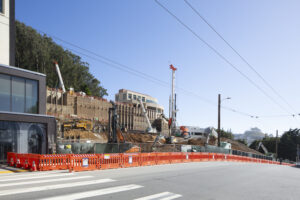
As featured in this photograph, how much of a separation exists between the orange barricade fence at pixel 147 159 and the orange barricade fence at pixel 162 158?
0.53 m

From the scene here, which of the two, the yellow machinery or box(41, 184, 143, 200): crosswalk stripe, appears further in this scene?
the yellow machinery

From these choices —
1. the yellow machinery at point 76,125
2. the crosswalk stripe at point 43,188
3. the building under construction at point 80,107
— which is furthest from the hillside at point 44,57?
the crosswalk stripe at point 43,188

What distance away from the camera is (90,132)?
158 ft

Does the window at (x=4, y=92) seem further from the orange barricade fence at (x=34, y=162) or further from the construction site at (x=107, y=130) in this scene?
the construction site at (x=107, y=130)

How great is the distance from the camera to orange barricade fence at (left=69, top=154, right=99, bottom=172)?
13.9 m

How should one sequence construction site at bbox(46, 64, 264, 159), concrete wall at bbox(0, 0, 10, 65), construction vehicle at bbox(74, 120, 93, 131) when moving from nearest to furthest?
1. concrete wall at bbox(0, 0, 10, 65)
2. construction site at bbox(46, 64, 264, 159)
3. construction vehicle at bbox(74, 120, 93, 131)

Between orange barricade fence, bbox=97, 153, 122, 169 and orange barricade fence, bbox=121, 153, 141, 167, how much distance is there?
0.40 meters

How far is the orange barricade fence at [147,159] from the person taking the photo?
1858cm

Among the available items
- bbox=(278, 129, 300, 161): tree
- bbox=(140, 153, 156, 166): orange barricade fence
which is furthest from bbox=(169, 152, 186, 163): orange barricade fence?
bbox=(278, 129, 300, 161): tree

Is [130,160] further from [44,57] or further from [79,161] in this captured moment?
[44,57]

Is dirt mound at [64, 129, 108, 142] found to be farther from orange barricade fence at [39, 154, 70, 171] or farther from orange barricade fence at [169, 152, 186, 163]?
orange barricade fence at [39, 154, 70, 171]

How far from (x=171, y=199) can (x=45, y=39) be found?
241ft

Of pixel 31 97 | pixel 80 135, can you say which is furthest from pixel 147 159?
pixel 80 135

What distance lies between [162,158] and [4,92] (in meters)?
12.6
